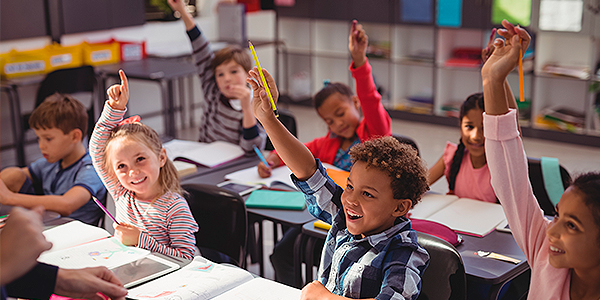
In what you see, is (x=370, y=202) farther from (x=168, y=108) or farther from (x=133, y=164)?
(x=168, y=108)

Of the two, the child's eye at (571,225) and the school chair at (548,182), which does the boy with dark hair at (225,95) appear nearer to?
the school chair at (548,182)

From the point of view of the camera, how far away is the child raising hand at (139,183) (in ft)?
5.73

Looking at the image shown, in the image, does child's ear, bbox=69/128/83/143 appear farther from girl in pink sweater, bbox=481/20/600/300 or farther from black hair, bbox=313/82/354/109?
girl in pink sweater, bbox=481/20/600/300

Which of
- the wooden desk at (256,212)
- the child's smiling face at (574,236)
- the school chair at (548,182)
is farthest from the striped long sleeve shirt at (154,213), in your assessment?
the school chair at (548,182)

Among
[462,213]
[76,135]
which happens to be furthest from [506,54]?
[76,135]

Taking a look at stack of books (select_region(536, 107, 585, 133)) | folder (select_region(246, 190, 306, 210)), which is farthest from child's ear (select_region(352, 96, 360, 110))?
stack of books (select_region(536, 107, 585, 133))

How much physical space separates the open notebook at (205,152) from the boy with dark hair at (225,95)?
0.06 m

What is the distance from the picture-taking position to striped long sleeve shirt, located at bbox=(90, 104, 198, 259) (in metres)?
1.75

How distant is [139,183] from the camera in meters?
1.75

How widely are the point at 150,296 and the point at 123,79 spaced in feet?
Answer: 2.24

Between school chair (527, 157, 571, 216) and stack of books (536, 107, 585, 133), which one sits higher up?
school chair (527, 157, 571, 216)

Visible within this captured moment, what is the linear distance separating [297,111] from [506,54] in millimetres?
5196

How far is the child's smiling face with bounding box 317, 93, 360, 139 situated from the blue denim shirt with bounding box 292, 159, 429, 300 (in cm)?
105

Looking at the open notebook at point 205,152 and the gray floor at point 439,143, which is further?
the gray floor at point 439,143
